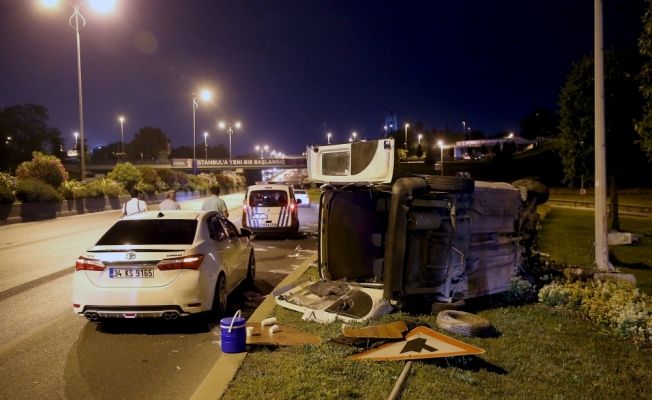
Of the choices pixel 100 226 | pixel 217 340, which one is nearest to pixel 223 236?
pixel 217 340

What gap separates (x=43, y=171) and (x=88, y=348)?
27.1 meters

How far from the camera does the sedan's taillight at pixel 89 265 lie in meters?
6.73

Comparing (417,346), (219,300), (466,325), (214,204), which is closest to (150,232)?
(219,300)

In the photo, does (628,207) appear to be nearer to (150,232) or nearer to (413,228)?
(413,228)

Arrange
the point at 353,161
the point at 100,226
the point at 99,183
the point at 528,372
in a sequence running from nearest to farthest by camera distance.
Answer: the point at 528,372 → the point at 353,161 → the point at 100,226 → the point at 99,183

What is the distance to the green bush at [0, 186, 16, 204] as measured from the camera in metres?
24.8

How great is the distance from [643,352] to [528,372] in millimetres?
1652

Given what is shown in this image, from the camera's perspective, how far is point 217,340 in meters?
6.72

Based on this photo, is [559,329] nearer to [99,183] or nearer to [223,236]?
[223,236]

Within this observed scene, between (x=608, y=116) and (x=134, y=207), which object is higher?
(x=608, y=116)

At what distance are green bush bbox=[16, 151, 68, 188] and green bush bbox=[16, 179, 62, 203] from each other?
1.69m

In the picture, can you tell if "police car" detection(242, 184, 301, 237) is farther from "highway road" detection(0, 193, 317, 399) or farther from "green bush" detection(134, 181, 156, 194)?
"green bush" detection(134, 181, 156, 194)

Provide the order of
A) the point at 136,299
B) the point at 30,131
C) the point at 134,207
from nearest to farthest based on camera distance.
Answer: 1. the point at 136,299
2. the point at 134,207
3. the point at 30,131

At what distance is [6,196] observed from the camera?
82.0ft
